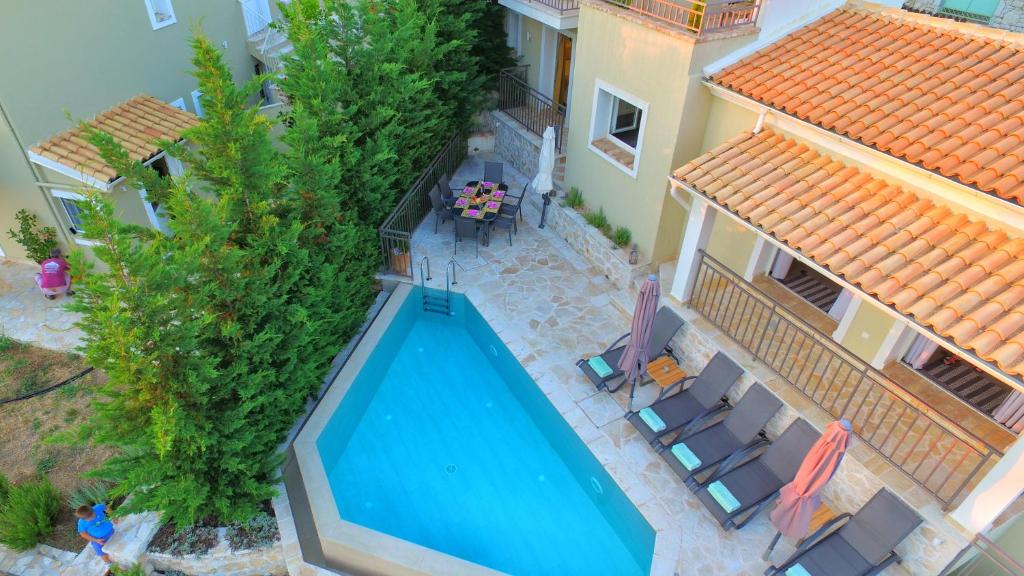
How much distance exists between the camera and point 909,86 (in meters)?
9.80

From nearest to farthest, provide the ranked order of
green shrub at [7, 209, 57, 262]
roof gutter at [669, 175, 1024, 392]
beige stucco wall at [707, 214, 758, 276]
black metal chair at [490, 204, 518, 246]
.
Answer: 1. roof gutter at [669, 175, 1024, 392]
2. beige stucco wall at [707, 214, 758, 276]
3. green shrub at [7, 209, 57, 262]
4. black metal chair at [490, 204, 518, 246]

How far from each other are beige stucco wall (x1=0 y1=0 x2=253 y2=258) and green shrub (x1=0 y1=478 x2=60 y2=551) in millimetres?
7678

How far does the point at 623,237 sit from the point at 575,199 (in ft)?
7.79

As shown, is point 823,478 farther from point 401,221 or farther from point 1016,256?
point 401,221

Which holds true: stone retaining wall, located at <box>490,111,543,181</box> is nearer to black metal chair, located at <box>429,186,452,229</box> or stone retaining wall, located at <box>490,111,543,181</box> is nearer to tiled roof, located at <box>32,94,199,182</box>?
black metal chair, located at <box>429,186,452,229</box>

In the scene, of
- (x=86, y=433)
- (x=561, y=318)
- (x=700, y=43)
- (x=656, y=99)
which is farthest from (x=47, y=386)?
(x=700, y=43)

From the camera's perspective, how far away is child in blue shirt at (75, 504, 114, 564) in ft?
29.4

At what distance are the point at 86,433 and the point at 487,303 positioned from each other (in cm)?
834

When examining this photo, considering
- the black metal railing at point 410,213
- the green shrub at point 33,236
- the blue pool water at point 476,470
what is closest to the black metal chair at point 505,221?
the black metal railing at point 410,213

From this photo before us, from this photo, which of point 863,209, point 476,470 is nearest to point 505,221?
point 476,470

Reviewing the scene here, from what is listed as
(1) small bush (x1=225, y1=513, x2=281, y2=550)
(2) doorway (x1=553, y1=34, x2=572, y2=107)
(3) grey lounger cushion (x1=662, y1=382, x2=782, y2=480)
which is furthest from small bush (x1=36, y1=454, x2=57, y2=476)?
(2) doorway (x1=553, y1=34, x2=572, y2=107)

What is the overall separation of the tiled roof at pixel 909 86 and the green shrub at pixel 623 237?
14.0 ft

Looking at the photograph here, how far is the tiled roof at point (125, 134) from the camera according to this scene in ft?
44.8

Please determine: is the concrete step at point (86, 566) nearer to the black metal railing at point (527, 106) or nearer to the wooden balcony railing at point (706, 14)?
the wooden balcony railing at point (706, 14)
